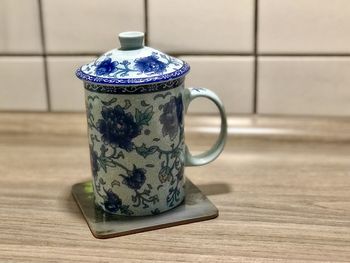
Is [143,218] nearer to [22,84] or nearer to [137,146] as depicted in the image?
[137,146]

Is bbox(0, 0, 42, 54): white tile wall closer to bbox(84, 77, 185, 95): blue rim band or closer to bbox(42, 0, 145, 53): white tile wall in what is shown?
bbox(42, 0, 145, 53): white tile wall

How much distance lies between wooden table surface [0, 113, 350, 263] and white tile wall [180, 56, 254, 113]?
0.03m

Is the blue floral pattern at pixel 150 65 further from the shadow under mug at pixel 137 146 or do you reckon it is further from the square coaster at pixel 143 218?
the square coaster at pixel 143 218

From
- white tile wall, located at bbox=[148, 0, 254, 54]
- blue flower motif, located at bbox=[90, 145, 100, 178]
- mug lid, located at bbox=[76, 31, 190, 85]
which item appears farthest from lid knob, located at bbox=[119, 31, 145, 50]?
white tile wall, located at bbox=[148, 0, 254, 54]

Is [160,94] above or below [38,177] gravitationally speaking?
above

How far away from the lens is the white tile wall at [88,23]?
78 cm

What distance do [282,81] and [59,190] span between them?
1.14 ft

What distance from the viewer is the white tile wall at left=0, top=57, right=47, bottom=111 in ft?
2.69

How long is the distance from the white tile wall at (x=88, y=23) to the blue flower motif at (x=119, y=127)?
0.30m

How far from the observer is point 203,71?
79 centimetres

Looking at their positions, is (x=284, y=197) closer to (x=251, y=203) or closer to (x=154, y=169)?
(x=251, y=203)

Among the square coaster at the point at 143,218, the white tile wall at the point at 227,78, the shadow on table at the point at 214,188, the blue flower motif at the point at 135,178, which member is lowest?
the shadow on table at the point at 214,188

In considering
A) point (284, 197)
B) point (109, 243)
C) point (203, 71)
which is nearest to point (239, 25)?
point (203, 71)

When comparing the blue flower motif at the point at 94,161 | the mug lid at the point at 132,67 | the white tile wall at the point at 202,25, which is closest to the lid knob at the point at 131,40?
the mug lid at the point at 132,67
